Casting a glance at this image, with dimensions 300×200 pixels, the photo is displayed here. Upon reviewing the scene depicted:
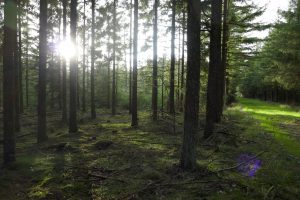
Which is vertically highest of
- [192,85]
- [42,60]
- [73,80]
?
[42,60]

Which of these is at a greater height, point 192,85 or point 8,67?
point 8,67

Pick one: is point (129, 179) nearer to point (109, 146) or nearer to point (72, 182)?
point (72, 182)

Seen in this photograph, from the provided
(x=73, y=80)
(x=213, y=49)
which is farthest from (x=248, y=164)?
(x=73, y=80)

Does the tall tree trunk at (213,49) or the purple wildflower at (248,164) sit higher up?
the tall tree trunk at (213,49)

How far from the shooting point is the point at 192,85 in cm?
923

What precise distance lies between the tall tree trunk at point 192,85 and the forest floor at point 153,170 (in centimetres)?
58

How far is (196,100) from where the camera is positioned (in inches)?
365

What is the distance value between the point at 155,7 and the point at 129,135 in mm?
10147

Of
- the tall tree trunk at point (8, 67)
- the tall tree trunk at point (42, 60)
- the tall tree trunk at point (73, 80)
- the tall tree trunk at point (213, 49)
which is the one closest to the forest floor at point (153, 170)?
the tall tree trunk at point (213, 49)

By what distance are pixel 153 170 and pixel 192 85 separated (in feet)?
9.60

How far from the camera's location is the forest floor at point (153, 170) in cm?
789

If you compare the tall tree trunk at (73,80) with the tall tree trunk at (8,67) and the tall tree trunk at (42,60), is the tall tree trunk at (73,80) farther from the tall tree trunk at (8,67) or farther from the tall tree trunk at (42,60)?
the tall tree trunk at (8,67)

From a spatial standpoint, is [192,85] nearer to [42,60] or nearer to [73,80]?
[42,60]

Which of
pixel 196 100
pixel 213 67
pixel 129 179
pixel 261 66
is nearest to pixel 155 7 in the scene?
pixel 213 67
